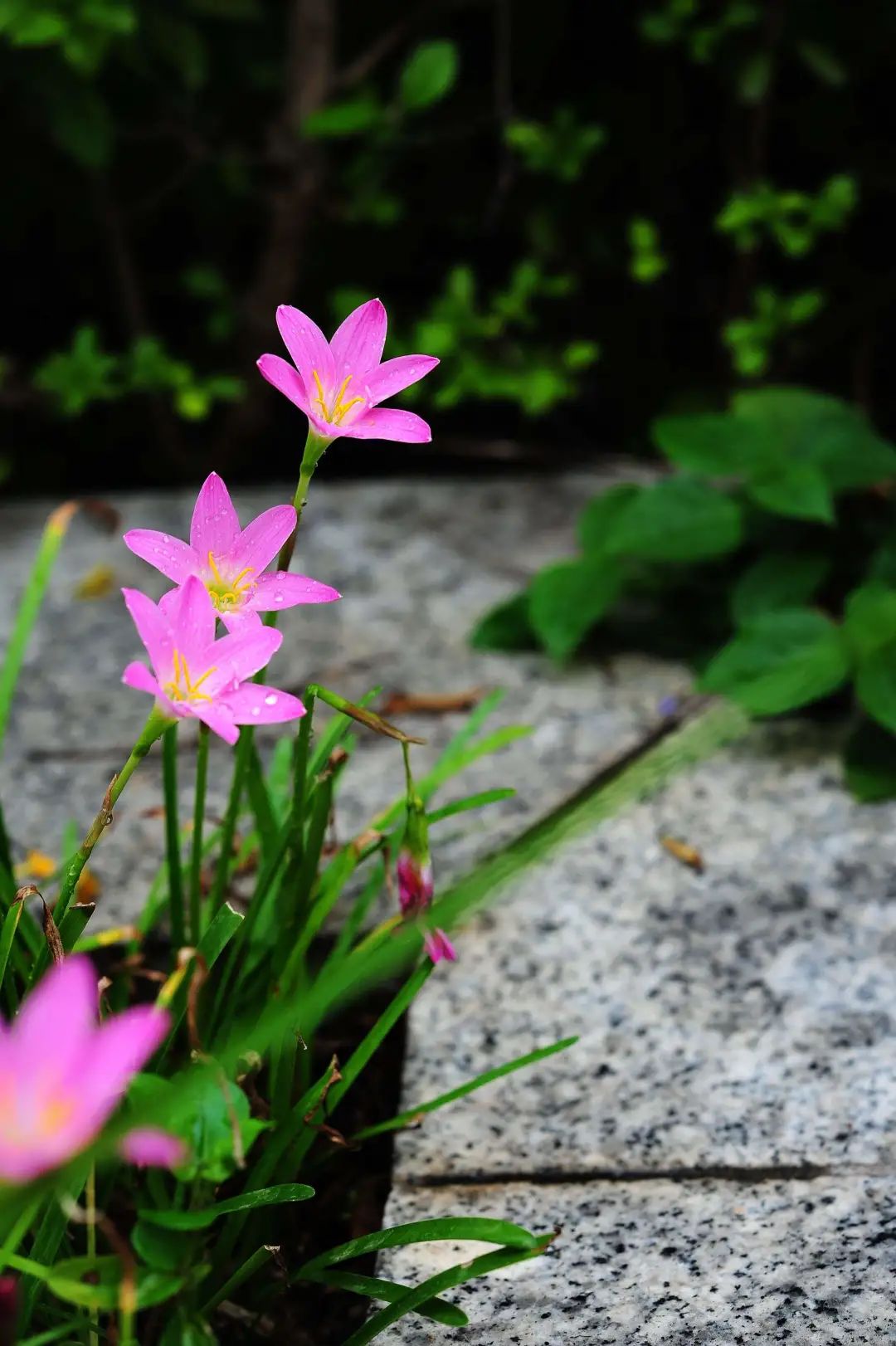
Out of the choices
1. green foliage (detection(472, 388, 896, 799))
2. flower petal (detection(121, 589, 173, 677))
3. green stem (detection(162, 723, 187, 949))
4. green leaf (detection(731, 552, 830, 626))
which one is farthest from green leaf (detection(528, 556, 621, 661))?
flower petal (detection(121, 589, 173, 677))

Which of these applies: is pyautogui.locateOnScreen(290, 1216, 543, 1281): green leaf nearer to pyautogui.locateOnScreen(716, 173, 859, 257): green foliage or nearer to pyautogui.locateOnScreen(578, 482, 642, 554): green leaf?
pyautogui.locateOnScreen(578, 482, 642, 554): green leaf

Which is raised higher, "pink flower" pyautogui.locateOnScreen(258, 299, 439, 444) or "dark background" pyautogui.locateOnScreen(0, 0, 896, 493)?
"dark background" pyautogui.locateOnScreen(0, 0, 896, 493)

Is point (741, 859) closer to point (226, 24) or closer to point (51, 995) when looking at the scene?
point (51, 995)

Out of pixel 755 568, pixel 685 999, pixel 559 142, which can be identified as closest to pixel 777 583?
pixel 755 568

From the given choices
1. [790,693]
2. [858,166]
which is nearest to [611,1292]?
[790,693]

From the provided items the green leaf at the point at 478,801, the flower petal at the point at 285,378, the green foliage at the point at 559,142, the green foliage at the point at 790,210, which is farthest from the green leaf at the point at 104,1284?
the green foliage at the point at 559,142

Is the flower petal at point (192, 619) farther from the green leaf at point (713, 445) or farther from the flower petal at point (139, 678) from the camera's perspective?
the green leaf at point (713, 445)
